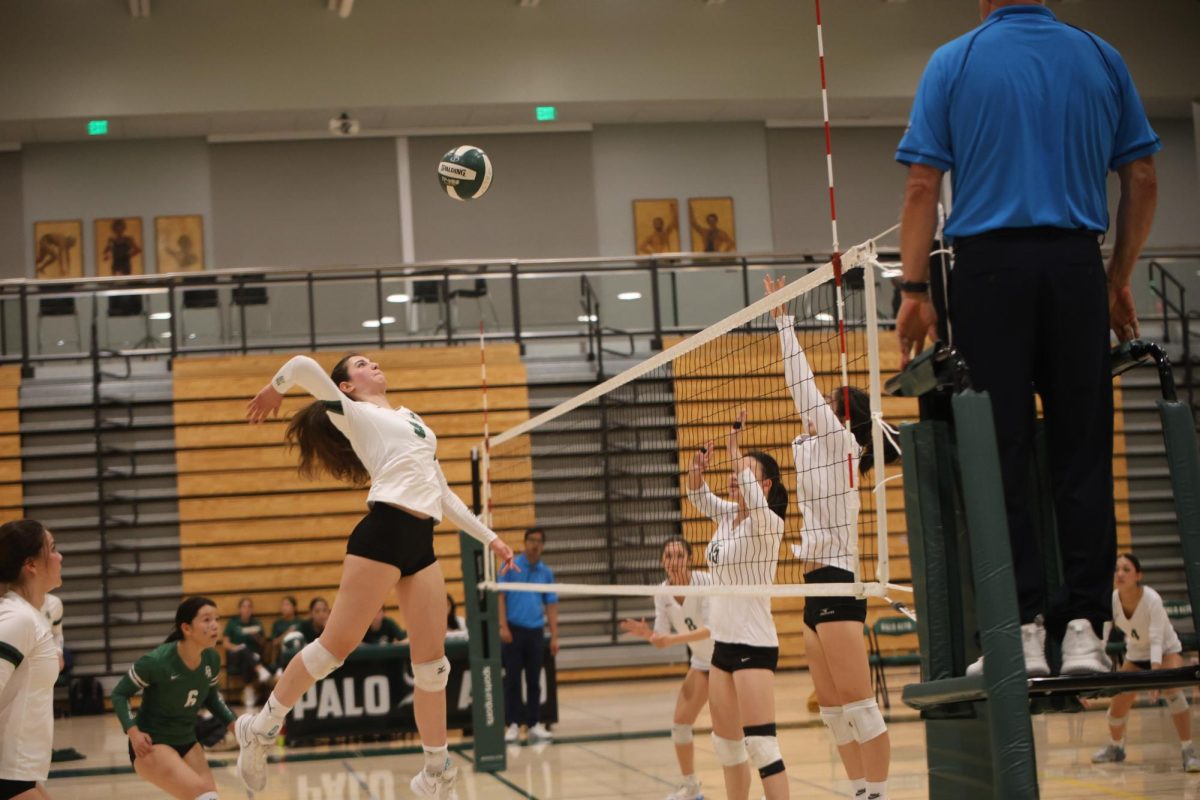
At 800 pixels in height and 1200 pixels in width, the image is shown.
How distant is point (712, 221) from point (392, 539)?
1548cm

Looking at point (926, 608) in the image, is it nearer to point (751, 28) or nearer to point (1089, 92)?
point (1089, 92)

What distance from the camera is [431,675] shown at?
543 cm

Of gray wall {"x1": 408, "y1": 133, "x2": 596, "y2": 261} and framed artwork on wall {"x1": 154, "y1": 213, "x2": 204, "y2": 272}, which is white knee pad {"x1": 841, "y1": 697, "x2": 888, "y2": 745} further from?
framed artwork on wall {"x1": 154, "y1": 213, "x2": 204, "y2": 272}

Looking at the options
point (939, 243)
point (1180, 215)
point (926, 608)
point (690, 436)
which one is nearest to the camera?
point (926, 608)

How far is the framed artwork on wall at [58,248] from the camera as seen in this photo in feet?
62.5

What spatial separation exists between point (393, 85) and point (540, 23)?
7.46ft

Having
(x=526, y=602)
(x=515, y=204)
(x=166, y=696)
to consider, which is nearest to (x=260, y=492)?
(x=526, y=602)

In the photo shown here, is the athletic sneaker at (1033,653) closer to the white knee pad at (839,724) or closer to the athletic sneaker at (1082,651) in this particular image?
the athletic sneaker at (1082,651)

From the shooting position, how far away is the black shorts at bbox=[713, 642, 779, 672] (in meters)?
5.70

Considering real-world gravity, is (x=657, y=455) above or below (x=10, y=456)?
below

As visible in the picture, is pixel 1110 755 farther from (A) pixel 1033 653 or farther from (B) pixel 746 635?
(A) pixel 1033 653

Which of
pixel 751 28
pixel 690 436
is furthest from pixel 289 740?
pixel 751 28

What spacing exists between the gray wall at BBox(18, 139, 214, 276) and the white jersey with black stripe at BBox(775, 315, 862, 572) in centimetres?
1576

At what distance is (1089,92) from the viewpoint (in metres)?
2.78
